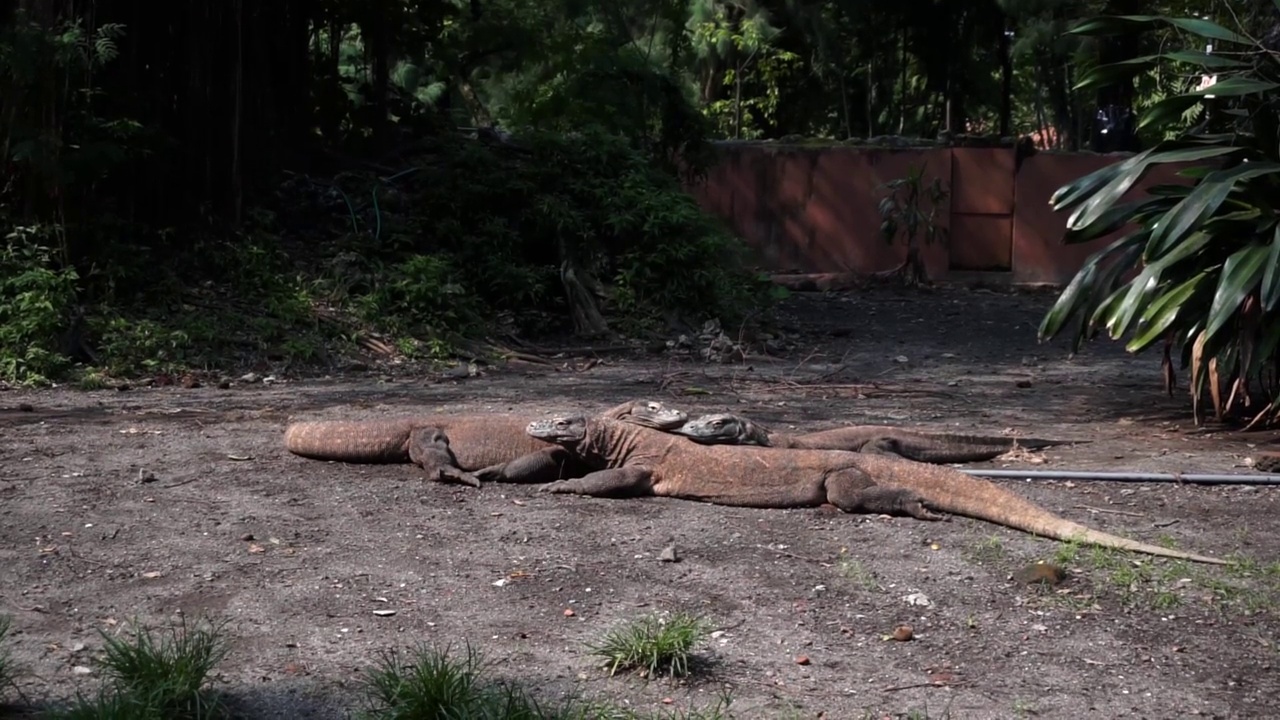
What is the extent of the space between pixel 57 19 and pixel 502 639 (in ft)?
26.0

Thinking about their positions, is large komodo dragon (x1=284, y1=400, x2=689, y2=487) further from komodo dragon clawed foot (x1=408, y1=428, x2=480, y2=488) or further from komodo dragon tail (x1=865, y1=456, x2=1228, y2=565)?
komodo dragon tail (x1=865, y1=456, x2=1228, y2=565)

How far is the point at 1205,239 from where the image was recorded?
7141mm

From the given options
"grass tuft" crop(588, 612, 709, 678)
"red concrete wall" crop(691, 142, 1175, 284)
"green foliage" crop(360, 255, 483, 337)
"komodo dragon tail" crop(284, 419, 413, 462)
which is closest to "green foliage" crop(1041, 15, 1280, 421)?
"komodo dragon tail" crop(284, 419, 413, 462)

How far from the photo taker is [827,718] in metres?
3.66

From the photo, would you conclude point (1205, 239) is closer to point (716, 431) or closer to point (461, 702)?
point (716, 431)

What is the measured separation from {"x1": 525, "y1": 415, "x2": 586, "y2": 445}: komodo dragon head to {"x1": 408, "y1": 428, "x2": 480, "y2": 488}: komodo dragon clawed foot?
1.15ft

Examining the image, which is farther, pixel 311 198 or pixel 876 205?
pixel 876 205

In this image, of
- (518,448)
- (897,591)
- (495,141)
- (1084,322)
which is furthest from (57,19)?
(897,591)

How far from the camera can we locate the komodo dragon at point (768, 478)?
557 cm

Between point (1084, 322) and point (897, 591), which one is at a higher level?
point (1084, 322)

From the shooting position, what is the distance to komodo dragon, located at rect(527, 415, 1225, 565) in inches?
219

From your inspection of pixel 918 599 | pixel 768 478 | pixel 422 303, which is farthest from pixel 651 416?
pixel 422 303

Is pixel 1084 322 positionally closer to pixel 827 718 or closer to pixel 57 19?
pixel 827 718

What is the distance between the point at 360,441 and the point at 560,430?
104 cm
